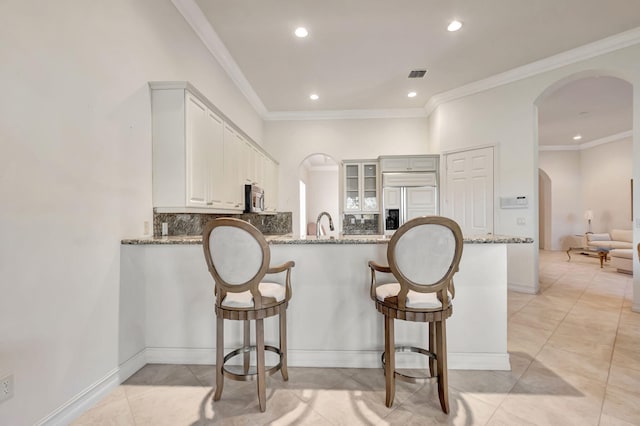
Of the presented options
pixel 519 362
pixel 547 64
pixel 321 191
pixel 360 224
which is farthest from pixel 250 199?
pixel 321 191

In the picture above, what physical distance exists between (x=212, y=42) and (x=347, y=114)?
293 cm

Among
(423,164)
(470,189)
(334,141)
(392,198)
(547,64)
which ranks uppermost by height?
(547,64)

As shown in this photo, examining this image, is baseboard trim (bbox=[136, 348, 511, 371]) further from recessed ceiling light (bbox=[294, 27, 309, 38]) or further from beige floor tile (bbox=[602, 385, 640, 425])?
recessed ceiling light (bbox=[294, 27, 309, 38])

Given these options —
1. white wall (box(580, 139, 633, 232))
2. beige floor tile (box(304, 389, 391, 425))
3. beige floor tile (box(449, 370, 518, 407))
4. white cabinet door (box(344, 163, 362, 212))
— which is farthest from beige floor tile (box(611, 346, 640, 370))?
white wall (box(580, 139, 633, 232))

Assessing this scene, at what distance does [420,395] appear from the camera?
1.87 m

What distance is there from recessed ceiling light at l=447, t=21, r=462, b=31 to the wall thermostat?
2.47 metres

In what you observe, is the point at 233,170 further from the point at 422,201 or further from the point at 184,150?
the point at 422,201

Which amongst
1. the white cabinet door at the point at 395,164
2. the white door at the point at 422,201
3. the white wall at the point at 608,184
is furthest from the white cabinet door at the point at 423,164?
the white wall at the point at 608,184

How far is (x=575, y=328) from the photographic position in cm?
297

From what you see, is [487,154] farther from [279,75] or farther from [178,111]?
[178,111]

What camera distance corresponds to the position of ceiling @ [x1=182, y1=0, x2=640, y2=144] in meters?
2.89

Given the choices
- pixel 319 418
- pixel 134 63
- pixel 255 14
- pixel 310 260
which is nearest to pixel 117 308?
pixel 310 260

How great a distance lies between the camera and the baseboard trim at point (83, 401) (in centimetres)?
158

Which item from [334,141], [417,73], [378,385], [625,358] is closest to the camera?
[378,385]
